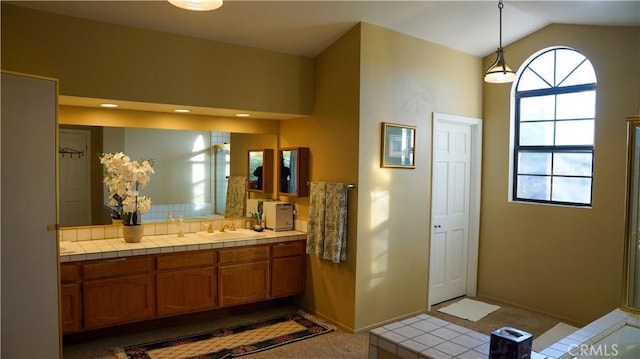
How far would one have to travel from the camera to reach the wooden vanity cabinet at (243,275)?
Result: 395 centimetres

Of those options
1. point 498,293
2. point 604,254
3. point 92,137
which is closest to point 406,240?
point 498,293

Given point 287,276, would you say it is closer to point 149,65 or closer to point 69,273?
point 69,273

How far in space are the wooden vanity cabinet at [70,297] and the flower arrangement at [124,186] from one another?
63 centimetres

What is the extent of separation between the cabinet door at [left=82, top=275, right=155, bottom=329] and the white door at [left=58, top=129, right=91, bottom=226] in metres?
0.72

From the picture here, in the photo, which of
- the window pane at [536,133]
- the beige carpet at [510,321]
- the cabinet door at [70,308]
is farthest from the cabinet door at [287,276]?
the window pane at [536,133]

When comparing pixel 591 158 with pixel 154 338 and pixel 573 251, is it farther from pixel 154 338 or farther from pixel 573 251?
pixel 154 338

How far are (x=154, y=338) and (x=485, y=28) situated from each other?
4180 millimetres

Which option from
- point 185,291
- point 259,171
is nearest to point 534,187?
point 259,171

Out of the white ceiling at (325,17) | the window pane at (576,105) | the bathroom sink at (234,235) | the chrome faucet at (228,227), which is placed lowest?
the bathroom sink at (234,235)

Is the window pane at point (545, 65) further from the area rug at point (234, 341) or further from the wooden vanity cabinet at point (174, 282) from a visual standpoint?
the area rug at point (234, 341)

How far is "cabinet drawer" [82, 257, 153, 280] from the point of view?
3348mm

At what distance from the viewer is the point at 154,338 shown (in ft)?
12.2

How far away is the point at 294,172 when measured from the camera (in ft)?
14.7

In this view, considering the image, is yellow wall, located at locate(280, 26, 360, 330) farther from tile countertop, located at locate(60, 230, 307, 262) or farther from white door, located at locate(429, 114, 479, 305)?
white door, located at locate(429, 114, 479, 305)
